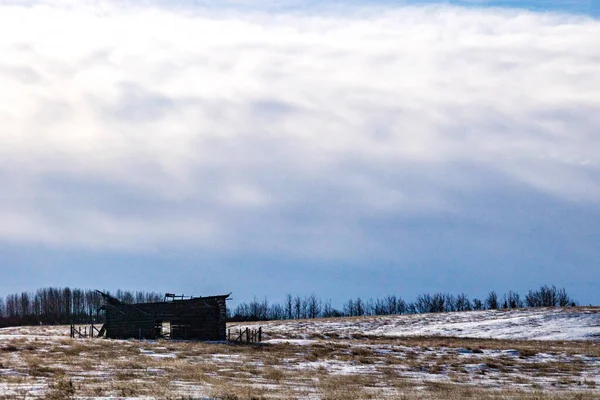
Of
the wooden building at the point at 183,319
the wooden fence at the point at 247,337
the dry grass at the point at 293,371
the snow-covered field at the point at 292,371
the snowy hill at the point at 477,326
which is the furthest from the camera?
the snowy hill at the point at 477,326

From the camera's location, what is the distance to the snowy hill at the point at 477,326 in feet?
A: 240

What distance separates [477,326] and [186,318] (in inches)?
1351

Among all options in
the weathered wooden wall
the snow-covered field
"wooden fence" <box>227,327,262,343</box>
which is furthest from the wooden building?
the snow-covered field

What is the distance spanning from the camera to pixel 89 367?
31.9 meters

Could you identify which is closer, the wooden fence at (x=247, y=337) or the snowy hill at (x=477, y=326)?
the wooden fence at (x=247, y=337)

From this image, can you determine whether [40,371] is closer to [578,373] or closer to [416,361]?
[416,361]

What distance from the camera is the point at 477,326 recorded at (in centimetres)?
8081

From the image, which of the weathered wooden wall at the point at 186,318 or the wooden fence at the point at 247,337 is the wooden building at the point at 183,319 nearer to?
the weathered wooden wall at the point at 186,318

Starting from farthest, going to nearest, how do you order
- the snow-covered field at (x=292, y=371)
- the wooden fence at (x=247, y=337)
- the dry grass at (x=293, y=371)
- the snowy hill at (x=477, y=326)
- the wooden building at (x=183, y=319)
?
the snowy hill at (x=477, y=326) < the wooden building at (x=183, y=319) < the wooden fence at (x=247, y=337) < the dry grass at (x=293, y=371) < the snow-covered field at (x=292, y=371)

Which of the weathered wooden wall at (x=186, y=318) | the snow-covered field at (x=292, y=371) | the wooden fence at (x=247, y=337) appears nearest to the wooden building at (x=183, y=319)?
the weathered wooden wall at (x=186, y=318)

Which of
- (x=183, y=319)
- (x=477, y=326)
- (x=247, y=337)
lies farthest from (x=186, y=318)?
(x=477, y=326)

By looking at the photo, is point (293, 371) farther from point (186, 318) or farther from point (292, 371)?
point (186, 318)

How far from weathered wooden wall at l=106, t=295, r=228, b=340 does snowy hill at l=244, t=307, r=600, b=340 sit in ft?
32.7

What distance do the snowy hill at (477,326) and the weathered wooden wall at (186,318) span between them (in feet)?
32.7
